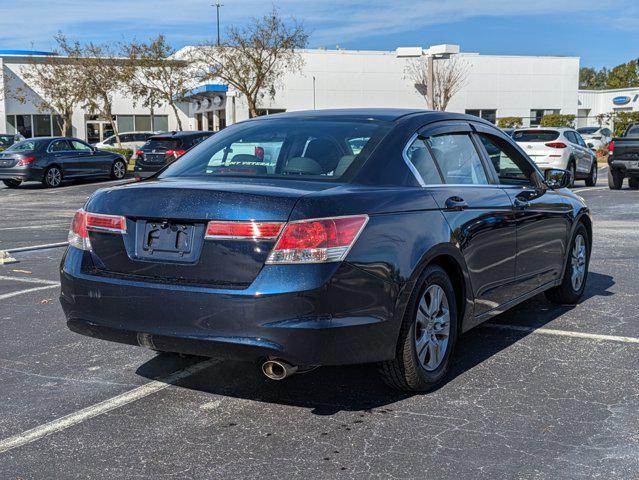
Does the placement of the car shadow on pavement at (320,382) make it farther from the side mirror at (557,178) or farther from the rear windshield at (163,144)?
the rear windshield at (163,144)

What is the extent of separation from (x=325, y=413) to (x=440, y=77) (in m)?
50.8

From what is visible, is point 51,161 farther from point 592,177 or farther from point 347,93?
point 347,93

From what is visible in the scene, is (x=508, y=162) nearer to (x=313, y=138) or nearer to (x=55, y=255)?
(x=313, y=138)

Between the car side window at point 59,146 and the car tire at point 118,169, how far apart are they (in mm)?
2020

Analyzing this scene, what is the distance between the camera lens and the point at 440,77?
53125mm

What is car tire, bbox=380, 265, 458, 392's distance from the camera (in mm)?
4371

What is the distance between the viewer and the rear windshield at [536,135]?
824 inches

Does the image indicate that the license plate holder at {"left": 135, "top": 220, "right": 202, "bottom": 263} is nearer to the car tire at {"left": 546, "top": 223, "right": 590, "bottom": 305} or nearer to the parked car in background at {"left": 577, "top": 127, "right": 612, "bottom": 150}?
the car tire at {"left": 546, "top": 223, "right": 590, "bottom": 305}

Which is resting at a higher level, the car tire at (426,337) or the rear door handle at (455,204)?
the rear door handle at (455,204)

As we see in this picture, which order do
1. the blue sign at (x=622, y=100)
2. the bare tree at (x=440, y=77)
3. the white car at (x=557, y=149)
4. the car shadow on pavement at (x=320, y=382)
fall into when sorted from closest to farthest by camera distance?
the car shadow on pavement at (x=320, y=382), the white car at (x=557, y=149), the bare tree at (x=440, y=77), the blue sign at (x=622, y=100)

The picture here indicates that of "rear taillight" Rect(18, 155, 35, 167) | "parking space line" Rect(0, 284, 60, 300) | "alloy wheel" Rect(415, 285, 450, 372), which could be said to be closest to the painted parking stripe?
"alloy wheel" Rect(415, 285, 450, 372)

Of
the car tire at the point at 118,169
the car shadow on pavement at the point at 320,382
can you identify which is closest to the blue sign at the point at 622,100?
the car tire at the point at 118,169

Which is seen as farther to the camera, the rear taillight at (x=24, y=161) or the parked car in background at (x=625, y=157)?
the rear taillight at (x=24, y=161)

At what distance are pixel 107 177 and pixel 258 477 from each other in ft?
82.3
